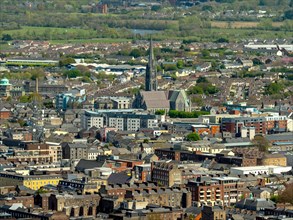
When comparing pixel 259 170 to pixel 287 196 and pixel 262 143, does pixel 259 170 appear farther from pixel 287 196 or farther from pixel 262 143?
pixel 262 143

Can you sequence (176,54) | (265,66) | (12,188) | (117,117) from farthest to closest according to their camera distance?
1. (176,54)
2. (265,66)
3. (117,117)
4. (12,188)

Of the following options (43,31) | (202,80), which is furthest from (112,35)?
(202,80)

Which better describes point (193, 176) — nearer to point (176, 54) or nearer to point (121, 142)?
point (121, 142)

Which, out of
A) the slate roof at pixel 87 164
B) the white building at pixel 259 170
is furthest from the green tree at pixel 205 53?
the slate roof at pixel 87 164

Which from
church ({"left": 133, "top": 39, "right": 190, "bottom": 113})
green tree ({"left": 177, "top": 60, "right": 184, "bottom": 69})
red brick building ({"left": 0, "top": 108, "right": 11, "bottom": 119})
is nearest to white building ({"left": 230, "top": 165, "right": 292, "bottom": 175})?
church ({"left": 133, "top": 39, "right": 190, "bottom": 113})

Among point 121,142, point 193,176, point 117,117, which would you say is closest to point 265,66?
point 117,117

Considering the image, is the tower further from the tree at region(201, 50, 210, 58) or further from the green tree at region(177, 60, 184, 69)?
the tree at region(201, 50, 210, 58)
